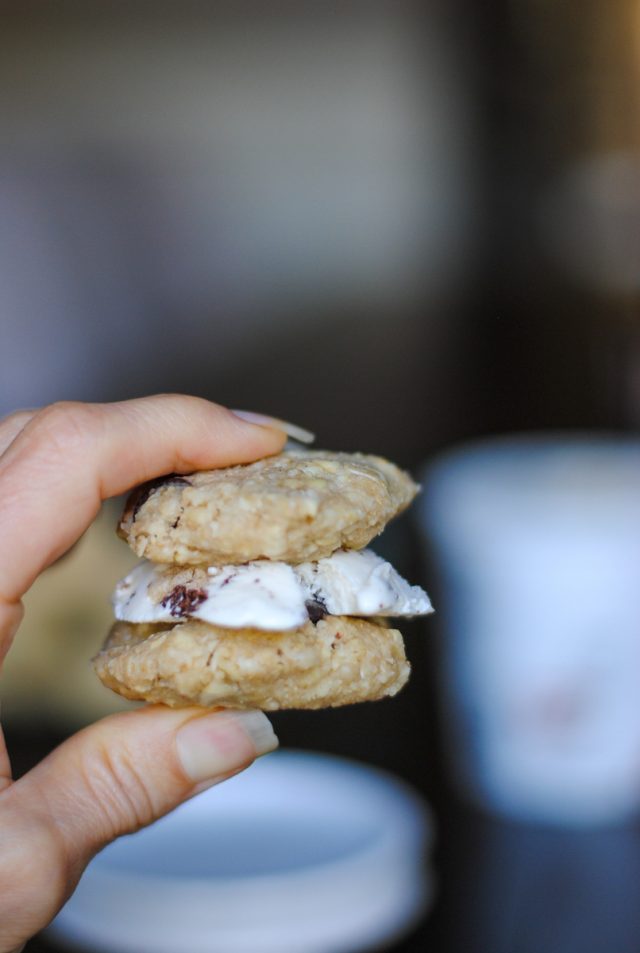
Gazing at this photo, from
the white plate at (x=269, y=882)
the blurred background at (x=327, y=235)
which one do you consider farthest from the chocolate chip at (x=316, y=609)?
the blurred background at (x=327, y=235)

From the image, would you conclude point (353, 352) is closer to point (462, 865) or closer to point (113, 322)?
point (113, 322)

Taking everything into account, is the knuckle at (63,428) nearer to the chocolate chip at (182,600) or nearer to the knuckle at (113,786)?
the chocolate chip at (182,600)

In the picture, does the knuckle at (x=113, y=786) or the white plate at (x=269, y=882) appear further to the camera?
the white plate at (x=269, y=882)

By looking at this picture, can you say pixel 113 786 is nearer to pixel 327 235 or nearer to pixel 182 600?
pixel 182 600

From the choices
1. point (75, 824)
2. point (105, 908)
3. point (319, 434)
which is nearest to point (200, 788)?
point (75, 824)

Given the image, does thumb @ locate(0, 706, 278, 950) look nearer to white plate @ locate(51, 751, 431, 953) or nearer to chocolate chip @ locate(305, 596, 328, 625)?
chocolate chip @ locate(305, 596, 328, 625)
